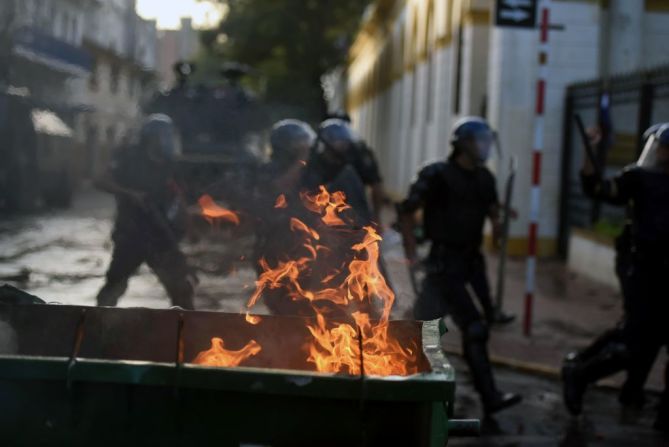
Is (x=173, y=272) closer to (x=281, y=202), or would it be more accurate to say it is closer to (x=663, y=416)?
(x=281, y=202)

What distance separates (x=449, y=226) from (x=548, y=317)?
13.4 ft

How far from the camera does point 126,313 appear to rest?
12.0 feet

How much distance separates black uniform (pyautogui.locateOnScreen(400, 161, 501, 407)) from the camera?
630 cm

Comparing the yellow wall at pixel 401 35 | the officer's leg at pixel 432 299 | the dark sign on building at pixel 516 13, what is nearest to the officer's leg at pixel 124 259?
the officer's leg at pixel 432 299

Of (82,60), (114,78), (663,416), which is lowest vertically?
(663,416)

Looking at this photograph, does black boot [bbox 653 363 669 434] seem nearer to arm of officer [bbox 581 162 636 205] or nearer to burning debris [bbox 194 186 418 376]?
arm of officer [bbox 581 162 636 205]

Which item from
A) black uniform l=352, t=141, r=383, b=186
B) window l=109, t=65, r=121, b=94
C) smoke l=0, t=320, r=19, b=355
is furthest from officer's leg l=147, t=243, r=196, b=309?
window l=109, t=65, r=121, b=94

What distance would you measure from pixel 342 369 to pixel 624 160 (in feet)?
37.6

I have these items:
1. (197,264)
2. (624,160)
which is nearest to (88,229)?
(197,264)

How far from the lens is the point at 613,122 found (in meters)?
13.8

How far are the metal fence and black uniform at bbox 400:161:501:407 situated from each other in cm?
475

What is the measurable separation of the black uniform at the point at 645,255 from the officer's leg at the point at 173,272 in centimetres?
262

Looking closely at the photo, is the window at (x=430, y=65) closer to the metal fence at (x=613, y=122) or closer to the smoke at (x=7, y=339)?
the metal fence at (x=613, y=122)

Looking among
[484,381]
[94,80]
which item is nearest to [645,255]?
[484,381]
